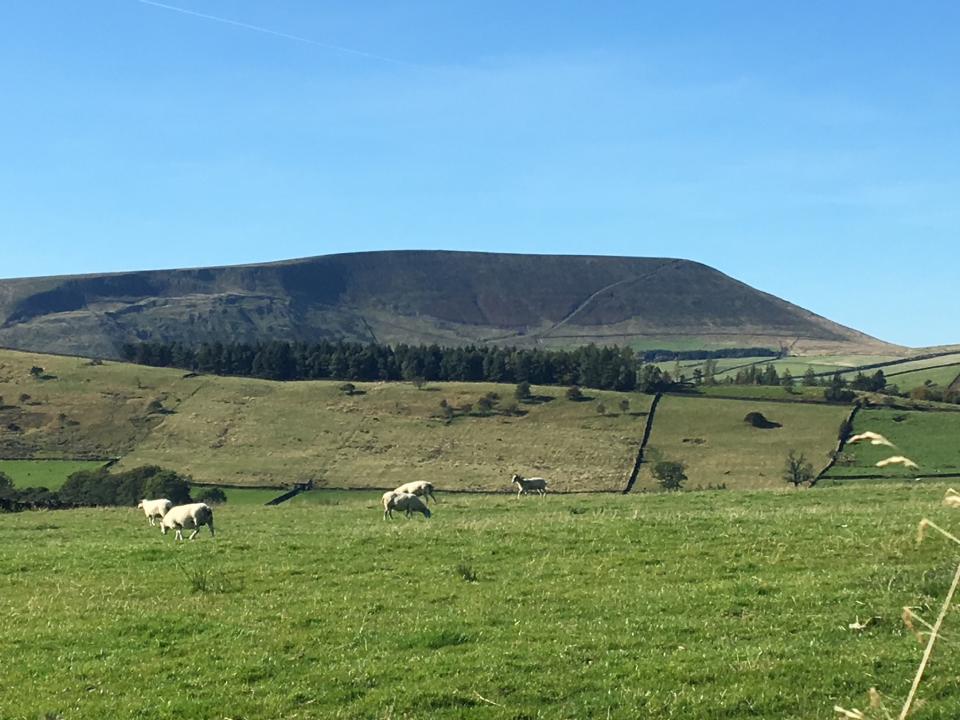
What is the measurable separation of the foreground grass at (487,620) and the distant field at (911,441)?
186 feet

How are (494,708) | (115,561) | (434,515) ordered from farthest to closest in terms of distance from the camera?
1. (434,515)
2. (115,561)
3. (494,708)

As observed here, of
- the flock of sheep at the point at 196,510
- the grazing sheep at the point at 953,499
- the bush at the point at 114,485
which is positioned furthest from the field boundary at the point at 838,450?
the grazing sheep at the point at 953,499

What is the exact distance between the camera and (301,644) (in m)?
14.8

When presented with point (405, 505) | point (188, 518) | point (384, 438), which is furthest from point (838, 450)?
point (188, 518)

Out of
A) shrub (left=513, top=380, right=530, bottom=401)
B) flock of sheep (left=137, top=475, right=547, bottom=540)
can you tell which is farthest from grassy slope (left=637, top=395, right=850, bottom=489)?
flock of sheep (left=137, top=475, right=547, bottom=540)

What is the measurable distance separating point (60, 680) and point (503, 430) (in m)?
103

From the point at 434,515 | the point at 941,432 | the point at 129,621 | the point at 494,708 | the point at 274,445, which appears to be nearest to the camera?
the point at 494,708

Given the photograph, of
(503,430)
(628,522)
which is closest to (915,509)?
(628,522)

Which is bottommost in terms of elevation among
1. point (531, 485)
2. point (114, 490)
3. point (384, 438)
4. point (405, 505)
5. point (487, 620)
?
point (114, 490)

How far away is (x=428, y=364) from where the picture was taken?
150m

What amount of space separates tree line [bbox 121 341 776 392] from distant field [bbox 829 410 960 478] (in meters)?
34.5

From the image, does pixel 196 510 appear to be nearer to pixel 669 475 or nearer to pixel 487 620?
pixel 487 620

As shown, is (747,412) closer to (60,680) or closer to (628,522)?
(628,522)

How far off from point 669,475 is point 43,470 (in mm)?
56004
